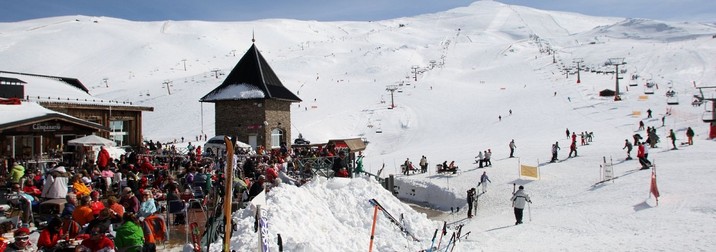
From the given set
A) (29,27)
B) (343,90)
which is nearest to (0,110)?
(343,90)

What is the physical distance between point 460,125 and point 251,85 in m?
23.5

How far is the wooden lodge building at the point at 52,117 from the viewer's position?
732 inches

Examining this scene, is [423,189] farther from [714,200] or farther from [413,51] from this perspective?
[413,51]

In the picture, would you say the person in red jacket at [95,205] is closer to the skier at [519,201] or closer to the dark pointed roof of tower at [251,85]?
the skier at [519,201]

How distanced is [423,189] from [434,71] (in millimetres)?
67936

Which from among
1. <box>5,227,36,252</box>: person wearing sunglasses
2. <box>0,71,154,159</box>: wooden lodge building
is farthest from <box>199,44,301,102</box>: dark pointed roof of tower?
<box>5,227,36,252</box>: person wearing sunglasses

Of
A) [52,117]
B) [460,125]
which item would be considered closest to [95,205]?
[52,117]

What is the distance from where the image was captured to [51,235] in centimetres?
856

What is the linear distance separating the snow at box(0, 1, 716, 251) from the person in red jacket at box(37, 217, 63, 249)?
2.68 meters

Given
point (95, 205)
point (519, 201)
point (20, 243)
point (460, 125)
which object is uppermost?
point (460, 125)

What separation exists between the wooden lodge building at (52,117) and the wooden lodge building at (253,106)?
4.29 meters

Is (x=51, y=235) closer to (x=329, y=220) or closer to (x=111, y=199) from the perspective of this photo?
(x=111, y=199)

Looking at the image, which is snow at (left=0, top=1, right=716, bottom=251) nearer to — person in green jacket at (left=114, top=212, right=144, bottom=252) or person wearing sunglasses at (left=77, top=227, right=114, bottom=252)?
person in green jacket at (left=114, top=212, right=144, bottom=252)

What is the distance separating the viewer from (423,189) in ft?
85.8
